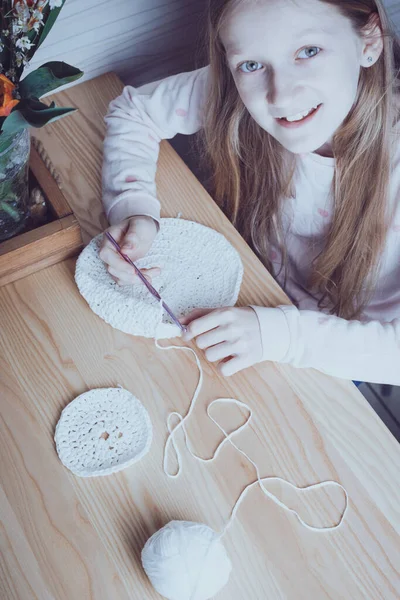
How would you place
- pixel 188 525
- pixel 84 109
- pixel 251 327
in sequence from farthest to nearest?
pixel 84 109 → pixel 251 327 → pixel 188 525

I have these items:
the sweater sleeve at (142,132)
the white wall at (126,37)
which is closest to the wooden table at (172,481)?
the sweater sleeve at (142,132)

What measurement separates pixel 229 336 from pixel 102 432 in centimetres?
18

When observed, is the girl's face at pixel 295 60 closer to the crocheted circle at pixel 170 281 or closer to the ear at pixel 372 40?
the ear at pixel 372 40

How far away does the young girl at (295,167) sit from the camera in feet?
2.23

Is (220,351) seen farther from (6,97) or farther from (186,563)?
(6,97)

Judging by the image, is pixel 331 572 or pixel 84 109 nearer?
pixel 331 572

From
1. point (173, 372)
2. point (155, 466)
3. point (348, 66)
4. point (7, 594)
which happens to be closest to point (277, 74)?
point (348, 66)

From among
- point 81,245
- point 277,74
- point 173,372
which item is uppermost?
point 277,74

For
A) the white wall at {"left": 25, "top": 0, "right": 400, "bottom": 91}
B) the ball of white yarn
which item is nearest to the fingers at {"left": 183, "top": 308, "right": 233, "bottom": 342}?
the ball of white yarn

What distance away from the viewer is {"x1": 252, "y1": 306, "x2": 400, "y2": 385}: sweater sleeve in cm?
67

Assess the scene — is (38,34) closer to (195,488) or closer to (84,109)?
(84,109)

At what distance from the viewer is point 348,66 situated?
717mm

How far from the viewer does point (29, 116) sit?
1.90ft

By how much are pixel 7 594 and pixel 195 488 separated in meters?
0.21
